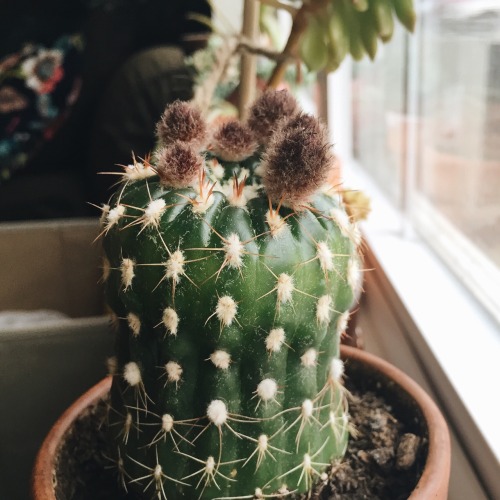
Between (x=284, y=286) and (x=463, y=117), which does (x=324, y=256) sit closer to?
(x=284, y=286)

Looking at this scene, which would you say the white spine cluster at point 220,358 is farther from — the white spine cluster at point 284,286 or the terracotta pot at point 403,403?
the terracotta pot at point 403,403

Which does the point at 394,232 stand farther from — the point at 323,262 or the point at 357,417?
the point at 323,262

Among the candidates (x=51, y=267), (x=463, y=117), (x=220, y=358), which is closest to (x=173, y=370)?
(x=220, y=358)

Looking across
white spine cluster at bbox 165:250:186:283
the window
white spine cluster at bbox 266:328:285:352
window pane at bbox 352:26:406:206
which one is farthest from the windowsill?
white spine cluster at bbox 165:250:186:283

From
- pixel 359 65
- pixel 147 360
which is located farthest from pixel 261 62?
pixel 147 360

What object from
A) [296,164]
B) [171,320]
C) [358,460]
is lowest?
[358,460]
